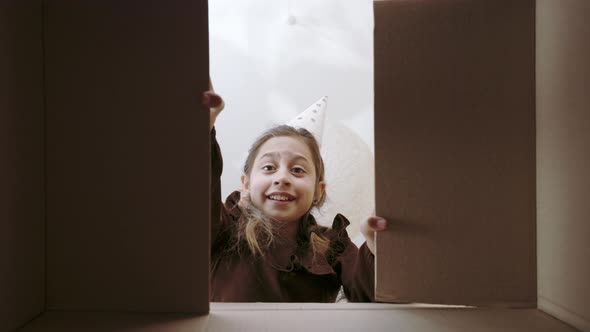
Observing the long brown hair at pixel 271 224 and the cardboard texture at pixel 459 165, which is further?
the long brown hair at pixel 271 224

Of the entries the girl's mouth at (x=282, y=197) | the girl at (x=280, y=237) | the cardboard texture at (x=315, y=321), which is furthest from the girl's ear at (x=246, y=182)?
the cardboard texture at (x=315, y=321)

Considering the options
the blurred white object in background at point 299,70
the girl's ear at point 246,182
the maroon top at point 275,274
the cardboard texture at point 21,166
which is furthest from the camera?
the blurred white object in background at point 299,70

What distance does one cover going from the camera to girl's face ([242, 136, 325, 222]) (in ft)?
4.00

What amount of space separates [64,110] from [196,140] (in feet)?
0.56

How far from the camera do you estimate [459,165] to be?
1.65 ft

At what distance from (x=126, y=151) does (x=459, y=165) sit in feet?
1.41

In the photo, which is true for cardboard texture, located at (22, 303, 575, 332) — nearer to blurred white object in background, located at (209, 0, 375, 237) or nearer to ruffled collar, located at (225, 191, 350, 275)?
ruffled collar, located at (225, 191, 350, 275)

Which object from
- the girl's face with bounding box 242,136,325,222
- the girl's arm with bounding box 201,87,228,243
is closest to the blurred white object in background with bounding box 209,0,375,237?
the girl's face with bounding box 242,136,325,222

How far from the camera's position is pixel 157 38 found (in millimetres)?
486

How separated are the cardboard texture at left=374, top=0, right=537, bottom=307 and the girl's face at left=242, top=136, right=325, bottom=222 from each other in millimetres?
716

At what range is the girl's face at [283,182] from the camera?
1218mm

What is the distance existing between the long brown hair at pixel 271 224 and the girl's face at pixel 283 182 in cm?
4

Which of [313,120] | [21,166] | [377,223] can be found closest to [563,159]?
[377,223]

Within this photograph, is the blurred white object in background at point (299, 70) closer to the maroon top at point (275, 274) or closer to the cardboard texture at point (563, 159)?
the maroon top at point (275, 274)
